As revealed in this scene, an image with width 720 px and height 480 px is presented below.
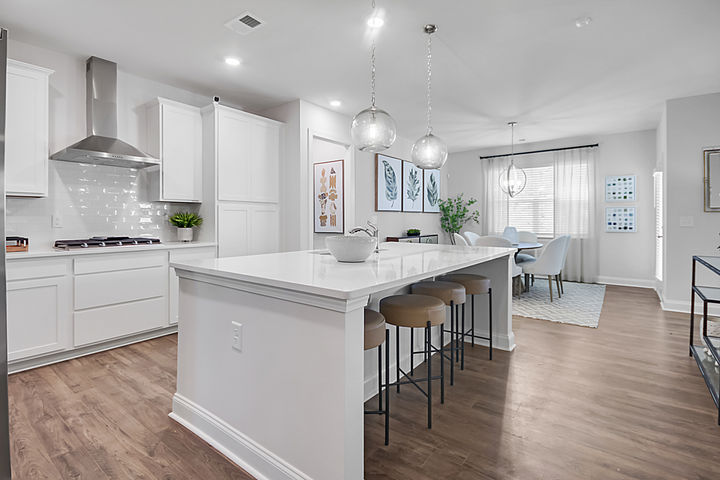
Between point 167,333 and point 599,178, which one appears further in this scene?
point 599,178

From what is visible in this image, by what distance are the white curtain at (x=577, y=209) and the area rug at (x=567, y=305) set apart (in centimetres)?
45

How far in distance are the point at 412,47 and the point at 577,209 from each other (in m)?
4.86

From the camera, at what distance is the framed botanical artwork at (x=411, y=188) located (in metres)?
6.60

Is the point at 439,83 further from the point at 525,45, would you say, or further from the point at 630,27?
the point at 630,27

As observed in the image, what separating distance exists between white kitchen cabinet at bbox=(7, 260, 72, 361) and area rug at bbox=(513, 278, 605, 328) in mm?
4396

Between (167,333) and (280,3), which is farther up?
(280,3)

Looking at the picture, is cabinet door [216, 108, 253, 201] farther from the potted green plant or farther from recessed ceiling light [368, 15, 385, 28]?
recessed ceiling light [368, 15, 385, 28]

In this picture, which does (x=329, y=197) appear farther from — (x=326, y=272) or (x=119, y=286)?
(x=326, y=272)

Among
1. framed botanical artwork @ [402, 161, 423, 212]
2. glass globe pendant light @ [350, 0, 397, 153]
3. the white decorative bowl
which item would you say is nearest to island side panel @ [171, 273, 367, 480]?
the white decorative bowl

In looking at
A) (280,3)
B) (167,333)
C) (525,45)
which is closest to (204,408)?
(167,333)

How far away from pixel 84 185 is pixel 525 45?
4.08m

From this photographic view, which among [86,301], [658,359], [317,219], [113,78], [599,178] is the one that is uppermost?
[113,78]

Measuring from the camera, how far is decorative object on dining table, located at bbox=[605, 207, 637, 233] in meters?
6.07

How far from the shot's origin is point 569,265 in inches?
258
